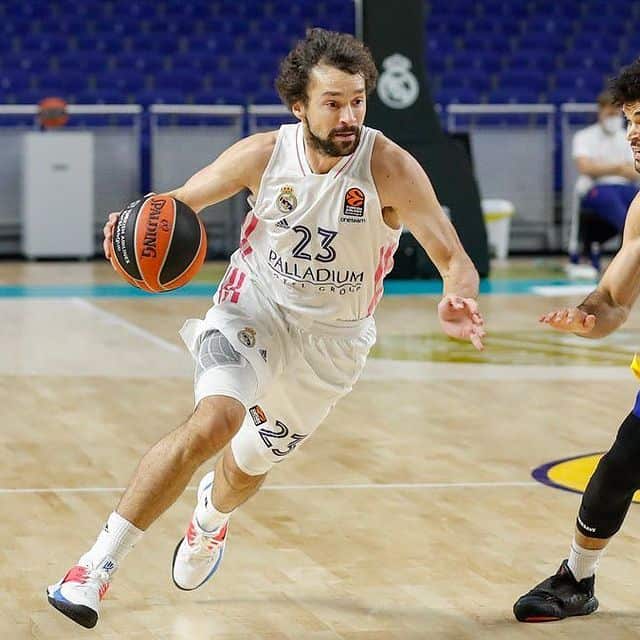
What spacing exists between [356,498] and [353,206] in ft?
6.01

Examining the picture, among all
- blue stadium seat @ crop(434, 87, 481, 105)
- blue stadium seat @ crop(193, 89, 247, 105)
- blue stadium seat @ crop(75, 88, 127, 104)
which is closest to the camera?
blue stadium seat @ crop(75, 88, 127, 104)

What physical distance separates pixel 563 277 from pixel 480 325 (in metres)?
13.1

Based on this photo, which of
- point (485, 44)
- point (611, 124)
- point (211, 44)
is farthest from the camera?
point (485, 44)

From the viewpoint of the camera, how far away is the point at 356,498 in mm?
6020

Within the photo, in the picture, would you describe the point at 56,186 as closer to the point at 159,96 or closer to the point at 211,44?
the point at 159,96

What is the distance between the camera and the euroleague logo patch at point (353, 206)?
14.8 ft

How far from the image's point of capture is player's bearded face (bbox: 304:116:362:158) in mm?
4453

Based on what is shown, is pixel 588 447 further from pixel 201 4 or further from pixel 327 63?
pixel 201 4

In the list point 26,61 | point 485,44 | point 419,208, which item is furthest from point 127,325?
point 485,44

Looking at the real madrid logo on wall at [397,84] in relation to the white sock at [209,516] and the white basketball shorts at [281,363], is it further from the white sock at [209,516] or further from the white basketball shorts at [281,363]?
the white sock at [209,516]

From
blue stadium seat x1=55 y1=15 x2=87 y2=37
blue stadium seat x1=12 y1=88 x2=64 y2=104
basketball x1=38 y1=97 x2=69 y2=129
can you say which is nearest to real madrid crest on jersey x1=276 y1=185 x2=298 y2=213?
basketball x1=38 y1=97 x2=69 y2=129

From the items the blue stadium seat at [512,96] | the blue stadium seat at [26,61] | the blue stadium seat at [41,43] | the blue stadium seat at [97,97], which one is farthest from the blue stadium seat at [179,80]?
the blue stadium seat at [512,96]

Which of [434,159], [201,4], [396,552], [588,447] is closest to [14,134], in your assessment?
[201,4]

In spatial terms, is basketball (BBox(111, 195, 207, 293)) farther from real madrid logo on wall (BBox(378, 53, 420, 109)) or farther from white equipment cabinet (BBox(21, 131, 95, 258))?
white equipment cabinet (BBox(21, 131, 95, 258))
